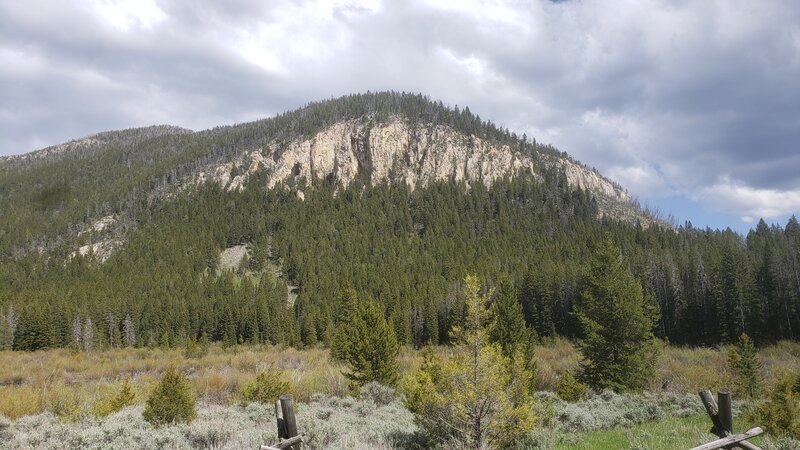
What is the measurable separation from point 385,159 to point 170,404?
15068 cm

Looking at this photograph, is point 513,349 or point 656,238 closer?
point 513,349

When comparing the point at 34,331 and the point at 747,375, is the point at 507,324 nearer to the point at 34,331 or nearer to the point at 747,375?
the point at 747,375

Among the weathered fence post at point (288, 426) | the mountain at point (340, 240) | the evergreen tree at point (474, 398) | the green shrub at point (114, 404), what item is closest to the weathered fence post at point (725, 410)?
the evergreen tree at point (474, 398)

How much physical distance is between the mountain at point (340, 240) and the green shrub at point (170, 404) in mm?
10367

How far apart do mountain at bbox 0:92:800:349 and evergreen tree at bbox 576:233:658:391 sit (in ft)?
27.2

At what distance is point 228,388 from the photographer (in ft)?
70.7

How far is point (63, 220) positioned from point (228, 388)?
515 ft

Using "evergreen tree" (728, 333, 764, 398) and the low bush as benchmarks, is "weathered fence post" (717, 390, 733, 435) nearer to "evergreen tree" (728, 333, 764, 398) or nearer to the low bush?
the low bush

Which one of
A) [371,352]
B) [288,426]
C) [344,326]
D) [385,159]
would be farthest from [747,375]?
[385,159]

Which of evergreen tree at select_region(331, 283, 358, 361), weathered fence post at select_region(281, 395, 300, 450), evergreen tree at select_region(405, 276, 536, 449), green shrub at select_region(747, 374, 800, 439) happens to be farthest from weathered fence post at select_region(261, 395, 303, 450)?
evergreen tree at select_region(331, 283, 358, 361)

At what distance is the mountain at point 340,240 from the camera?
65562mm

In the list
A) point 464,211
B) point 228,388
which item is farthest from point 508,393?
point 464,211

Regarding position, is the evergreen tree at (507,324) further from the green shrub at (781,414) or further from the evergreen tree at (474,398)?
the evergreen tree at (474,398)

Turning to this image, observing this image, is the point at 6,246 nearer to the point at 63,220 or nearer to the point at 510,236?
the point at 63,220
